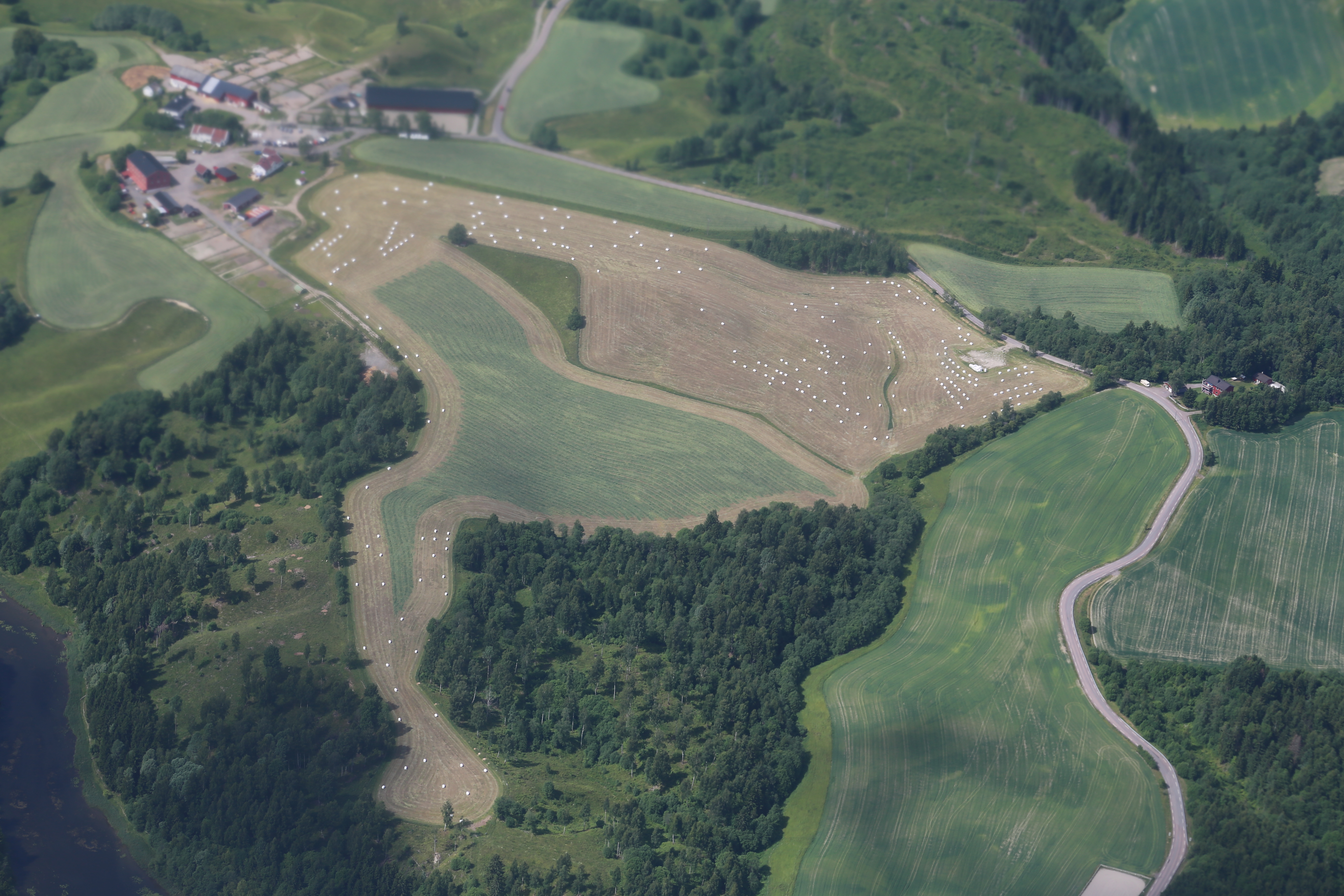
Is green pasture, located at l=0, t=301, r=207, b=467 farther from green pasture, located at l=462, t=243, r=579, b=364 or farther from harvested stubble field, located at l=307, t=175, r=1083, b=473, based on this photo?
green pasture, located at l=462, t=243, r=579, b=364

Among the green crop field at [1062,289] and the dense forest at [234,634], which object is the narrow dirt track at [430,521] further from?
the green crop field at [1062,289]

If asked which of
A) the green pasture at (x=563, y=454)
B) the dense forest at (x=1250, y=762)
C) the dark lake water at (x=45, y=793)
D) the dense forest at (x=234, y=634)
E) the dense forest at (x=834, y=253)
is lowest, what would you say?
the dark lake water at (x=45, y=793)

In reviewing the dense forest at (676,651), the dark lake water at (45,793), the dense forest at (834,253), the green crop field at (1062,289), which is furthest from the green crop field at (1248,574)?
the dark lake water at (45,793)

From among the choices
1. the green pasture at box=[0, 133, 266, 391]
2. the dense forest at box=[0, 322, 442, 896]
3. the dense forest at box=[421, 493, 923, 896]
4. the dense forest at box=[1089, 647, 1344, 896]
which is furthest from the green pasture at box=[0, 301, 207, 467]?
the dense forest at box=[1089, 647, 1344, 896]

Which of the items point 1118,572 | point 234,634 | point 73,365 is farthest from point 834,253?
point 73,365

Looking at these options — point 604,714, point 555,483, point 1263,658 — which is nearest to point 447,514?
point 555,483
